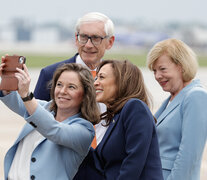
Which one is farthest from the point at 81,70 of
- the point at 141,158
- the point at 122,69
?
the point at 141,158

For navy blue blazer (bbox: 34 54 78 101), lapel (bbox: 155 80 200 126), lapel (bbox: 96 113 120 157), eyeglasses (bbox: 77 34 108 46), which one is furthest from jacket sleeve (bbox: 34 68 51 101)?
lapel (bbox: 96 113 120 157)

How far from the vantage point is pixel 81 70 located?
12.0 ft

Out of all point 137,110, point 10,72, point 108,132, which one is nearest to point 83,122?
point 108,132

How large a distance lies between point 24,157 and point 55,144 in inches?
8.9

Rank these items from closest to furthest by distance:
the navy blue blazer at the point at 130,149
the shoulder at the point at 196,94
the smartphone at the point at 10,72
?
the smartphone at the point at 10,72, the navy blue blazer at the point at 130,149, the shoulder at the point at 196,94

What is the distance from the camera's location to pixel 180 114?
3.97 meters

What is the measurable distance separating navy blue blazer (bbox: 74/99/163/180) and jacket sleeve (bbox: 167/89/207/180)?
44 cm

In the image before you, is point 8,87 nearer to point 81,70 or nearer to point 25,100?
point 25,100

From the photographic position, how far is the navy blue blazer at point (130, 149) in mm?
3311

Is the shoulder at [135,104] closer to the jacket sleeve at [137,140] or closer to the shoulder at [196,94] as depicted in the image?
the jacket sleeve at [137,140]

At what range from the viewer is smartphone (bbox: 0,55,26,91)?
321 centimetres

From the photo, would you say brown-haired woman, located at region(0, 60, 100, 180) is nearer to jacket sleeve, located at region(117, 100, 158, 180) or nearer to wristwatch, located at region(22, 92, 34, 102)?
wristwatch, located at region(22, 92, 34, 102)

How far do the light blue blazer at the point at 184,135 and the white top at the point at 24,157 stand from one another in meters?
1.01

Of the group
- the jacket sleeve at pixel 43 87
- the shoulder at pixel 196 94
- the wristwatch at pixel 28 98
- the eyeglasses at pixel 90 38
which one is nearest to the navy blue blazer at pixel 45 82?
the jacket sleeve at pixel 43 87
